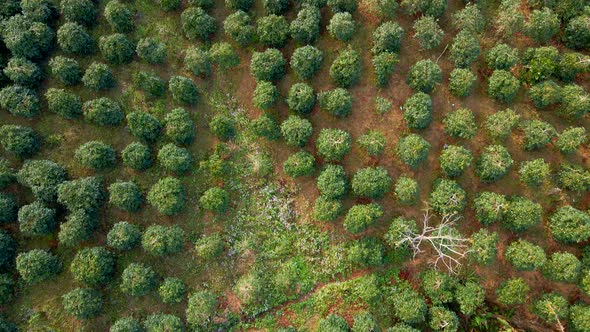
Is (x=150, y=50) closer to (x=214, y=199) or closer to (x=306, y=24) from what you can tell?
(x=306, y=24)

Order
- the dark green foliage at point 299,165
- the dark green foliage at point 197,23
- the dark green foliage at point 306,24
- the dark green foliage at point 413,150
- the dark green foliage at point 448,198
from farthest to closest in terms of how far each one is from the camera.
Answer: the dark green foliage at point 197,23
the dark green foliage at point 306,24
the dark green foliage at point 299,165
the dark green foliage at point 413,150
the dark green foliage at point 448,198

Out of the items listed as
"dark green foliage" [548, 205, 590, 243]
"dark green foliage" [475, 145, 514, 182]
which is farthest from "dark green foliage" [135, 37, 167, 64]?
"dark green foliage" [548, 205, 590, 243]

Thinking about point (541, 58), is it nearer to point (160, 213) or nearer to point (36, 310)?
point (160, 213)

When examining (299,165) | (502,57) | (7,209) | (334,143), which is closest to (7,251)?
(7,209)

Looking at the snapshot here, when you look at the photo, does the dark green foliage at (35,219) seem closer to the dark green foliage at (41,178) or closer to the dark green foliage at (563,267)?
the dark green foliage at (41,178)

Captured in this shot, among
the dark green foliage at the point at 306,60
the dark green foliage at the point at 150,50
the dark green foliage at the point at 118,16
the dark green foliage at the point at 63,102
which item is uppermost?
the dark green foliage at the point at 118,16

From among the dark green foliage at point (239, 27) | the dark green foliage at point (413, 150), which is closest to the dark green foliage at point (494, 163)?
→ the dark green foliage at point (413, 150)

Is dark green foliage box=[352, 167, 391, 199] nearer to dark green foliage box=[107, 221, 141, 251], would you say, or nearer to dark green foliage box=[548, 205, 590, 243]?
dark green foliage box=[548, 205, 590, 243]
